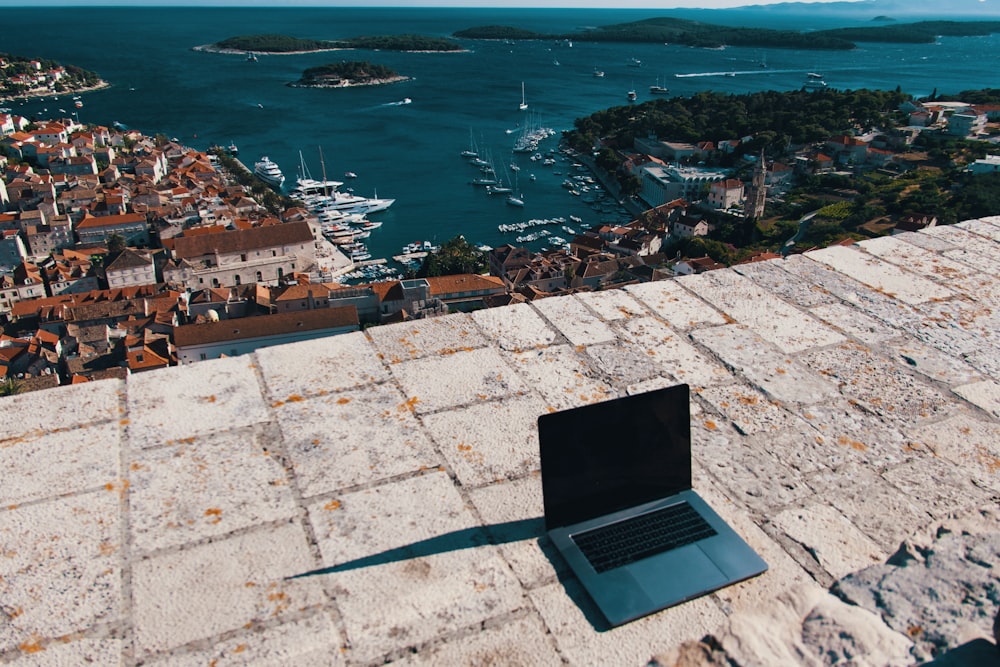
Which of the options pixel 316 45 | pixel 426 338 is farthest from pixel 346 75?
pixel 426 338

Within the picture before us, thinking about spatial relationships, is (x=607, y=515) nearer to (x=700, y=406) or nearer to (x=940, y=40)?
(x=700, y=406)

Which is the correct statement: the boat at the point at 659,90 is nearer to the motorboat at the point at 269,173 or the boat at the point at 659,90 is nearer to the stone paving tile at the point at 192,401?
the motorboat at the point at 269,173

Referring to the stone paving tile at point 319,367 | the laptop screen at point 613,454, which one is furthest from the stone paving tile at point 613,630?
the stone paving tile at point 319,367

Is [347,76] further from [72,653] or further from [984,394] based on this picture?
[72,653]

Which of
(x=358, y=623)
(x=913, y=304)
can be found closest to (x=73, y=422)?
(x=358, y=623)

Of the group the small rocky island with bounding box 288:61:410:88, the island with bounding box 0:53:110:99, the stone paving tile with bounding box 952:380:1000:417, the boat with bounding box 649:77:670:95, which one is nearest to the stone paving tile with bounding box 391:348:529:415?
the stone paving tile with bounding box 952:380:1000:417

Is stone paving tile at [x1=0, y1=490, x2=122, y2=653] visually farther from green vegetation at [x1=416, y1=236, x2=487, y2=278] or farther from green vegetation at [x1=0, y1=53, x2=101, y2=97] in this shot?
green vegetation at [x1=0, y1=53, x2=101, y2=97]

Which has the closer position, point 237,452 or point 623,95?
point 237,452
